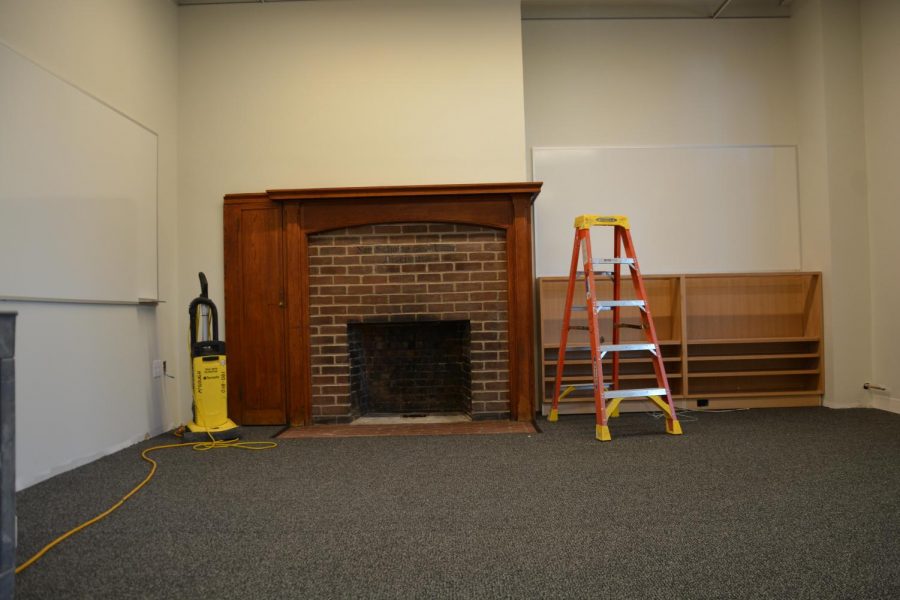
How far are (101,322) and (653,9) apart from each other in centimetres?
471

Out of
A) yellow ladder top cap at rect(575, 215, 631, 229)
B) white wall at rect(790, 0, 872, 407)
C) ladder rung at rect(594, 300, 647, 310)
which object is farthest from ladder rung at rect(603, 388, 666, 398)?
white wall at rect(790, 0, 872, 407)

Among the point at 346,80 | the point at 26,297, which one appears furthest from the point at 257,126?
the point at 26,297

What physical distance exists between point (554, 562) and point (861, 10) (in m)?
4.93

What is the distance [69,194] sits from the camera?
112 inches

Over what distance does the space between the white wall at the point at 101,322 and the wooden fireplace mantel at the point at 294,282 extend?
17.7 inches

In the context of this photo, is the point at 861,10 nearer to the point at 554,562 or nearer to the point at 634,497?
the point at 634,497

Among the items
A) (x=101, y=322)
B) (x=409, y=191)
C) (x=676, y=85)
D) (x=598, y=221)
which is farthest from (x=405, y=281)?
(x=676, y=85)

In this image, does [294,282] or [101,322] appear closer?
[101,322]

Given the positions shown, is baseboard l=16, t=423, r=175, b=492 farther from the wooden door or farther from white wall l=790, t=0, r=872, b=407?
white wall l=790, t=0, r=872, b=407

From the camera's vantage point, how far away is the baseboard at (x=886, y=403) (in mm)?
3926

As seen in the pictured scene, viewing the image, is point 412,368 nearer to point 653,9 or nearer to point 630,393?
point 630,393

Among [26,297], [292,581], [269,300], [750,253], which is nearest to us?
[292,581]

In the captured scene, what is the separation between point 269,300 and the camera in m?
3.91

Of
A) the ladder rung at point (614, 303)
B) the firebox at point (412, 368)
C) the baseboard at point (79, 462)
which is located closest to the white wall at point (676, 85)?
the ladder rung at point (614, 303)
